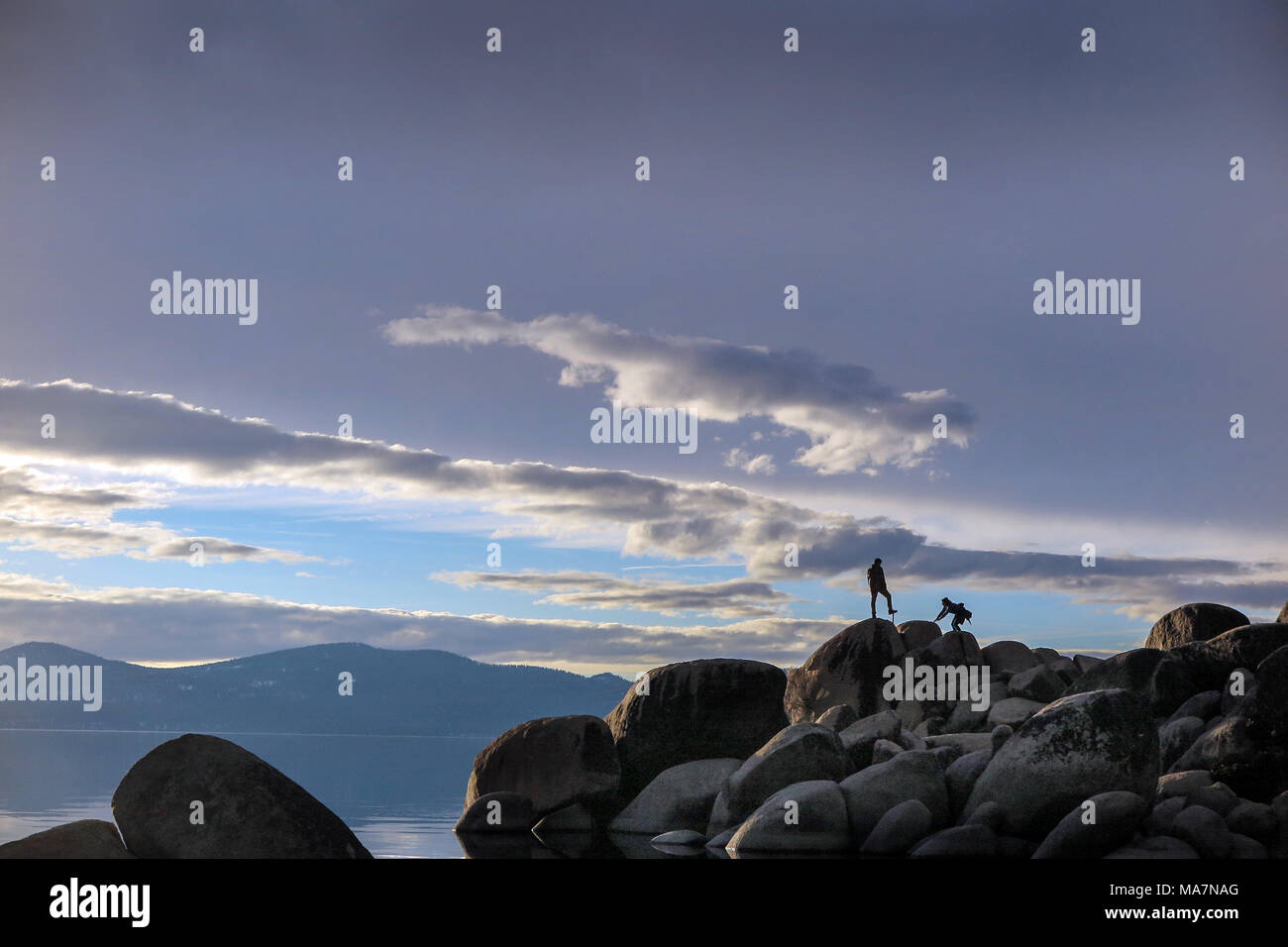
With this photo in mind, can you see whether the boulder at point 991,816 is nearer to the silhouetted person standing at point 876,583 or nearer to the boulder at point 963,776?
the boulder at point 963,776

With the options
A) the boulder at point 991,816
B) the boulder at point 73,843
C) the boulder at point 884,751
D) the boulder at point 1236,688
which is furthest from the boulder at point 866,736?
the boulder at point 73,843

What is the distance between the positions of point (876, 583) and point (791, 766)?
960 centimetres

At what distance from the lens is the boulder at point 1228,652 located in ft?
74.5

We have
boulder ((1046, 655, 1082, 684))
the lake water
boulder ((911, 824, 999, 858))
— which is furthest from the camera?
boulder ((1046, 655, 1082, 684))

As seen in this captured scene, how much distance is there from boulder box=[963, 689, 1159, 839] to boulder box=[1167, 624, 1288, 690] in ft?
19.7

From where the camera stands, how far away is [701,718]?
1085 inches

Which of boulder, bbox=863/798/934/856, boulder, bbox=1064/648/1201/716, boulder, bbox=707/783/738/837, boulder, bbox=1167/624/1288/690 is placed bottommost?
boulder, bbox=707/783/738/837

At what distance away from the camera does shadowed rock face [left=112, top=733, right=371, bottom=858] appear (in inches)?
618

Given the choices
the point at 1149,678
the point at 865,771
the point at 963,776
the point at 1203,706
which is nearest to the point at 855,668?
the point at 1149,678

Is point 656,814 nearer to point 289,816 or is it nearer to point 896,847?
point 896,847

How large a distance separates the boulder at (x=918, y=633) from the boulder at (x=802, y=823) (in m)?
12.4

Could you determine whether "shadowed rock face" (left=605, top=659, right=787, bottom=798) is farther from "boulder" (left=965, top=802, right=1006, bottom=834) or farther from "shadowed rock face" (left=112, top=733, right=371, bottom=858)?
"shadowed rock face" (left=112, top=733, right=371, bottom=858)

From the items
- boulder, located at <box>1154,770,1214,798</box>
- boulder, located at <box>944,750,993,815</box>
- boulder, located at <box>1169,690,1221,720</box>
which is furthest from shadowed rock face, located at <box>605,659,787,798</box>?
boulder, located at <box>1154,770,1214,798</box>
